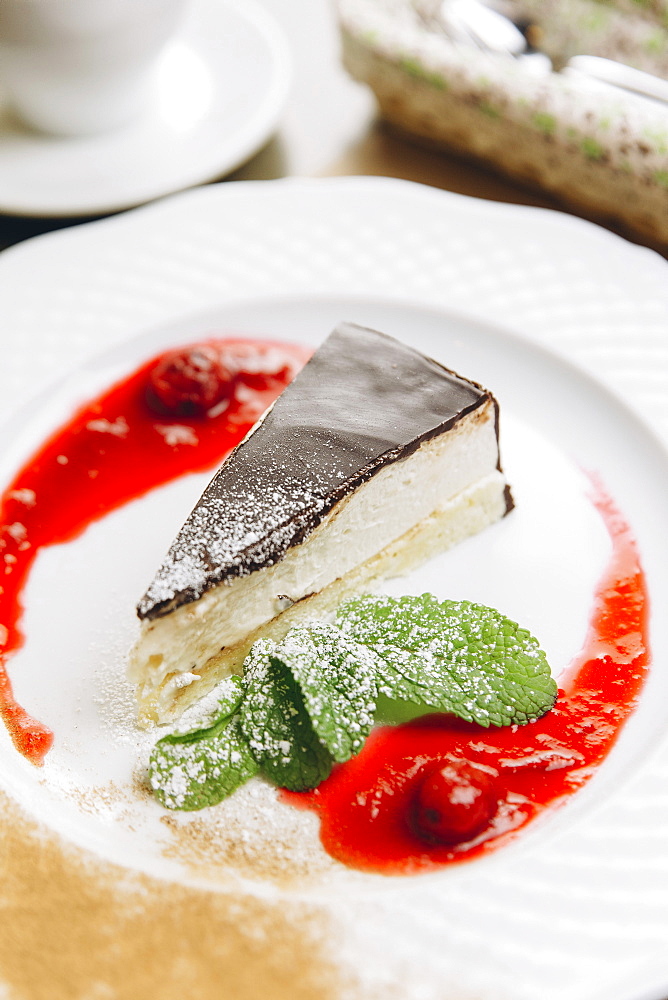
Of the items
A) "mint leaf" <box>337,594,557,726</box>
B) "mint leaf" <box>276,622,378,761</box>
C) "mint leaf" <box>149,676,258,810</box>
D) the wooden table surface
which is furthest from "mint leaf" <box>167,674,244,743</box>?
the wooden table surface

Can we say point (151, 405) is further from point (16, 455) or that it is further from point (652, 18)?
point (652, 18)

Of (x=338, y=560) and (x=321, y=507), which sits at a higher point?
(x=321, y=507)

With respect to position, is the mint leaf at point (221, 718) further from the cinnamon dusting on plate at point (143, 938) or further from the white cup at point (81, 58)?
the white cup at point (81, 58)

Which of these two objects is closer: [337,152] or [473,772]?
[473,772]

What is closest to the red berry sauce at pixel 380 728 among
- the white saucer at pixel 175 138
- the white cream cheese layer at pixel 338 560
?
the white cream cheese layer at pixel 338 560

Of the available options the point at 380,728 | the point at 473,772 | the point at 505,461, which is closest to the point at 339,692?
the point at 380,728

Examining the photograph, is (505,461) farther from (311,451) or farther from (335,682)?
(335,682)
